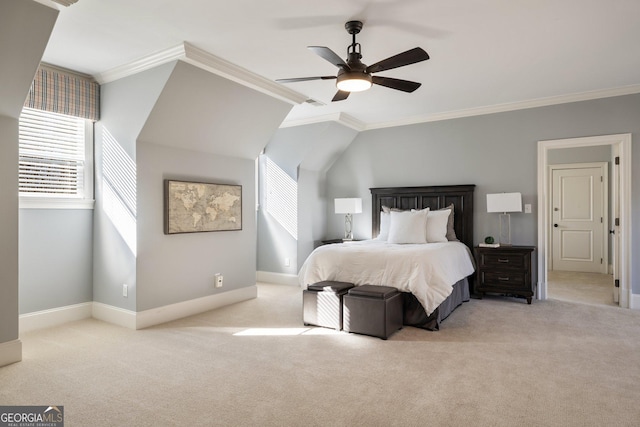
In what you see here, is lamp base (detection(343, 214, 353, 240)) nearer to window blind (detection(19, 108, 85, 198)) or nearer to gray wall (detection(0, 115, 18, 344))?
window blind (detection(19, 108, 85, 198))

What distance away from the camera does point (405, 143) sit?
622 centimetres

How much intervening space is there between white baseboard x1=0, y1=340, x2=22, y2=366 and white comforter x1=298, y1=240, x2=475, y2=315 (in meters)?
2.59

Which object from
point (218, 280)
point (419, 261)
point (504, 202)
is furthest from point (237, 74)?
point (504, 202)

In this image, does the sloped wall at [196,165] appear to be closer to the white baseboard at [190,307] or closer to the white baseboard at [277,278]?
the white baseboard at [190,307]

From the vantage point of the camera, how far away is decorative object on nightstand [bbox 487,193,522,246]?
16.6 feet

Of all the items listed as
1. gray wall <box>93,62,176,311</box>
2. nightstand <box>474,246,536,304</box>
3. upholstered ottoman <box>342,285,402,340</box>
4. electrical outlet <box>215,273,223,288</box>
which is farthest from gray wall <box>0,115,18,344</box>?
nightstand <box>474,246,536,304</box>

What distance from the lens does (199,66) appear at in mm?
3738

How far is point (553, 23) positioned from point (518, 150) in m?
2.54

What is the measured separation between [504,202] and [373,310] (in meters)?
2.64

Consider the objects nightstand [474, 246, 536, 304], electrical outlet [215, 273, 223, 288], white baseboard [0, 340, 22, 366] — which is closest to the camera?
white baseboard [0, 340, 22, 366]

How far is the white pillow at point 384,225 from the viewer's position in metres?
5.82

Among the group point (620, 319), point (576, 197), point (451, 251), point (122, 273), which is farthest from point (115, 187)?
point (576, 197)

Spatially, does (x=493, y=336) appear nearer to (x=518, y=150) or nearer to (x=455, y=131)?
(x=518, y=150)

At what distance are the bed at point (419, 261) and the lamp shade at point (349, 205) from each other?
0.50 m
